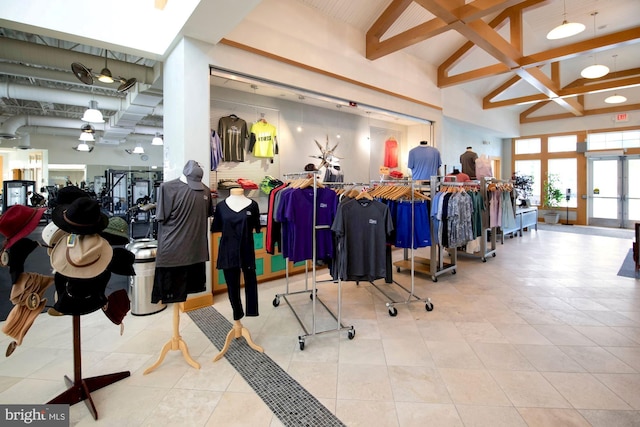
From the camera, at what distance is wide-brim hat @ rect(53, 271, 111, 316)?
1.94m

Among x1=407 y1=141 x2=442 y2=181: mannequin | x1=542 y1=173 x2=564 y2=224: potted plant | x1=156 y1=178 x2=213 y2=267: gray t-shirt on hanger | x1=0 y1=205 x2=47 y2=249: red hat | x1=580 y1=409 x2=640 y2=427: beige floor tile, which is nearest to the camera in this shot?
x1=0 y1=205 x2=47 y2=249: red hat

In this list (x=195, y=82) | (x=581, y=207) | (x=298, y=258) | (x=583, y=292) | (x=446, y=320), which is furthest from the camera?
(x=581, y=207)

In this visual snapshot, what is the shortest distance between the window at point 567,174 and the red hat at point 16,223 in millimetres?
14263

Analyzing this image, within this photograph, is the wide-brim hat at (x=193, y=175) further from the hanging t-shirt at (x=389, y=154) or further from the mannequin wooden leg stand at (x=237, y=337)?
the hanging t-shirt at (x=389, y=154)

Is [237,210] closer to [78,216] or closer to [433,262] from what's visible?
[78,216]

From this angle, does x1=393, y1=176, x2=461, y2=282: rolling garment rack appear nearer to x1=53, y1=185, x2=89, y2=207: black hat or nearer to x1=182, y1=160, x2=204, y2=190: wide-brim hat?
x1=182, y1=160, x2=204, y2=190: wide-brim hat

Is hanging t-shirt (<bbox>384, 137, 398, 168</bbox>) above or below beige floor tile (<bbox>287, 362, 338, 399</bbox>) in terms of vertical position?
above

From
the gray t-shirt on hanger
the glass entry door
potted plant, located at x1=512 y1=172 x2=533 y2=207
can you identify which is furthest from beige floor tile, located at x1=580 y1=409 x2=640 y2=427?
the glass entry door

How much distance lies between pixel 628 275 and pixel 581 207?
25.2 feet

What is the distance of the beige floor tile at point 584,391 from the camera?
6.72 ft

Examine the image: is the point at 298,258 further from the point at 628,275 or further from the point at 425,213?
the point at 628,275

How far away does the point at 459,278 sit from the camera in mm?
4926

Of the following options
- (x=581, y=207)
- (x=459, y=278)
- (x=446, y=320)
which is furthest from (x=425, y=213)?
(x=581, y=207)

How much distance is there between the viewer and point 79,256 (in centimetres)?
187
